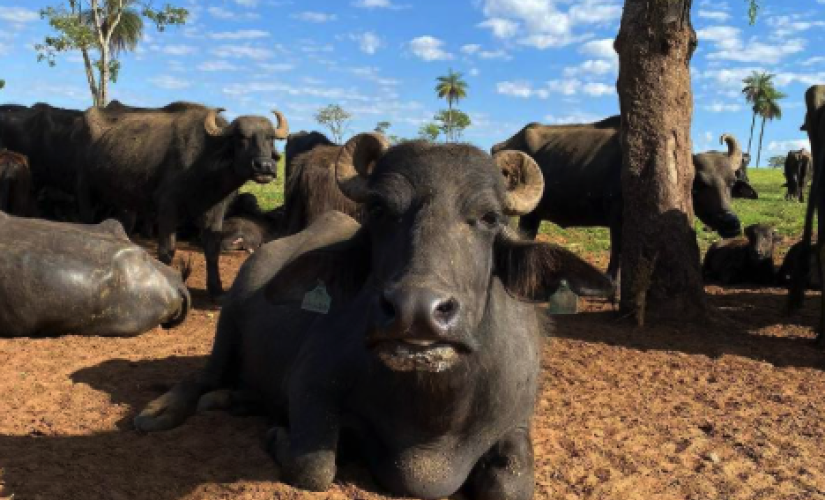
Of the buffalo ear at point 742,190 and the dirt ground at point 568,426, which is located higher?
the buffalo ear at point 742,190

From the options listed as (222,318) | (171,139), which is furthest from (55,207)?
(222,318)

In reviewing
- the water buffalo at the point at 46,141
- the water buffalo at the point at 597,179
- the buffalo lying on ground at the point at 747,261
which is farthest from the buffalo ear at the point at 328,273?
the water buffalo at the point at 46,141

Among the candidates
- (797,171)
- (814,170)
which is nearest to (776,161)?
(797,171)

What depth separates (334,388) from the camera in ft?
11.3

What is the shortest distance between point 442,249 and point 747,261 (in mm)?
9288

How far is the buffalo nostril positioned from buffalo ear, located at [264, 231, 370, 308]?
959 millimetres

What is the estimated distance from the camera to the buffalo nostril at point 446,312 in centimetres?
253

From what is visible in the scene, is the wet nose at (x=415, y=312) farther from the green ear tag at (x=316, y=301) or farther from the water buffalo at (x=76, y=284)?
the water buffalo at (x=76, y=284)

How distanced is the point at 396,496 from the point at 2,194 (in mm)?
9258

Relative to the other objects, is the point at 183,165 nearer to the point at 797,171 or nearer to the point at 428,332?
the point at 428,332

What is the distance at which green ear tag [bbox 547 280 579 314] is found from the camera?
331cm

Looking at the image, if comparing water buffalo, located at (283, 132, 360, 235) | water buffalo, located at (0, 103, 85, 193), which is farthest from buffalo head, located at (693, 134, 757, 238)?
water buffalo, located at (0, 103, 85, 193)

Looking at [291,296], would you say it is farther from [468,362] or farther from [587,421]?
[587,421]

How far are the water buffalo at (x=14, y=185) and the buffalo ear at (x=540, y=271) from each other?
9.38 meters
